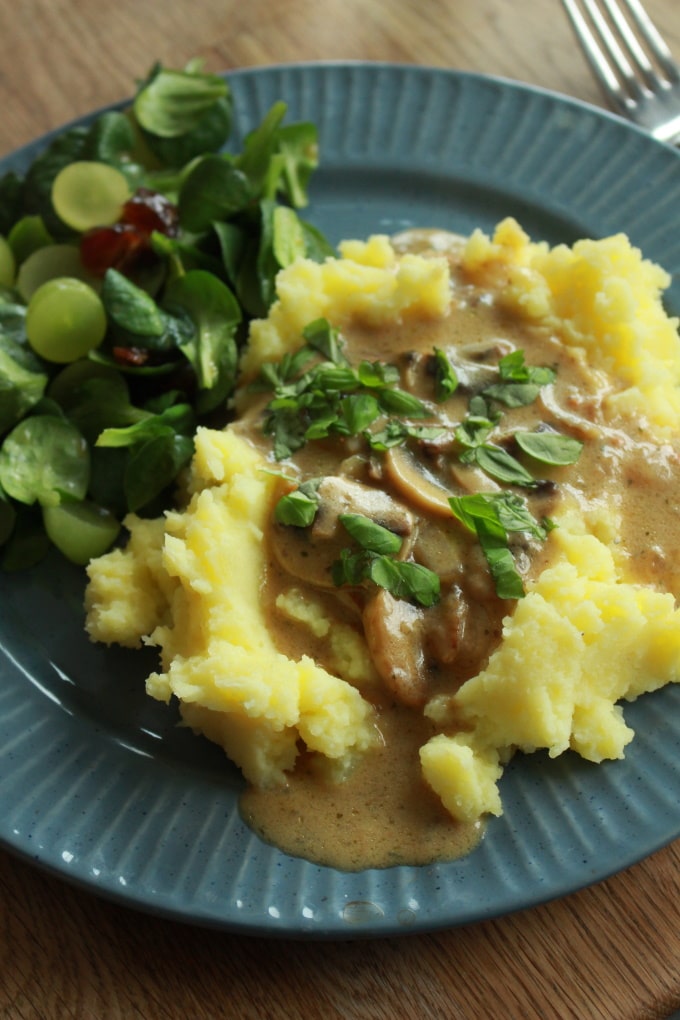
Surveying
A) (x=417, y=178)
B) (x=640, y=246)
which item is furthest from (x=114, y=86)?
(x=640, y=246)

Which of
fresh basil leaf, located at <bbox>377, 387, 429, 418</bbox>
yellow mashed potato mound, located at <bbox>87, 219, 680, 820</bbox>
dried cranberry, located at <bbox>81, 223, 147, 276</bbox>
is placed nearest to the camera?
yellow mashed potato mound, located at <bbox>87, 219, 680, 820</bbox>

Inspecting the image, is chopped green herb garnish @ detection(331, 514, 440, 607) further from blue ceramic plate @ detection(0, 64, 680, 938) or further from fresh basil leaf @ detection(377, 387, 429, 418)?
blue ceramic plate @ detection(0, 64, 680, 938)

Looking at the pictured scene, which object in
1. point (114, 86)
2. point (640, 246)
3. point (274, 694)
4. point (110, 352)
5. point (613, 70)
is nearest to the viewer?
point (274, 694)

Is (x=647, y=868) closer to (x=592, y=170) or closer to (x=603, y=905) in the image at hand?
(x=603, y=905)

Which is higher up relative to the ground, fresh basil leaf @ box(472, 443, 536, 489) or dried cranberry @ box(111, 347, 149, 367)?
fresh basil leaf @ box(472, 443, 536, 489)

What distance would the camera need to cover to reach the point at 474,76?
4.49 m

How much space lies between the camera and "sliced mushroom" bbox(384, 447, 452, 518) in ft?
10.3

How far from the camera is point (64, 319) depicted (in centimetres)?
359

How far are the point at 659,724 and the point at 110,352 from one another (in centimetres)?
241

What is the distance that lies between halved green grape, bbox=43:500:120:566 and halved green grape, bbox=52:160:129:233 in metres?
1.24

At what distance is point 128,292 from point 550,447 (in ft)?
5.52

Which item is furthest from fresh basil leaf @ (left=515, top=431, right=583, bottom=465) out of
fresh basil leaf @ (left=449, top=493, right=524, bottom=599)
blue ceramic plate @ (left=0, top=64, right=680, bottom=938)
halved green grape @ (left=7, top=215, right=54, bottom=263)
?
halved green grape @ (left=7, top=215, right=54, bottom=263)

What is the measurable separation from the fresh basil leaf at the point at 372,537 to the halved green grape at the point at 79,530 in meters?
0.99

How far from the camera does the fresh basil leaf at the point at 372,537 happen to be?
3.04 metres
